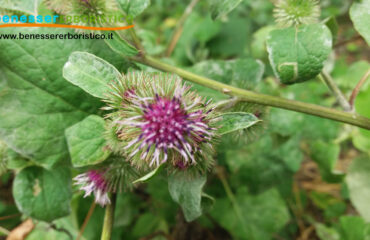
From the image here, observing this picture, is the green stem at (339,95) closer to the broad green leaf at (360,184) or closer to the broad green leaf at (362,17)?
the broad green leaf at (362,17)

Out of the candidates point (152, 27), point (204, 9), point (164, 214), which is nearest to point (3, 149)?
point (164, 214)

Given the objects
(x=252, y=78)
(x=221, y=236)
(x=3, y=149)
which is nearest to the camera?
(x=3, y=149)

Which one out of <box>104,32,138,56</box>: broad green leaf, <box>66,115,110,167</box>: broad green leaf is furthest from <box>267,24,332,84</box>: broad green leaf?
<box>66,115,110,167</box>: broad green leaf

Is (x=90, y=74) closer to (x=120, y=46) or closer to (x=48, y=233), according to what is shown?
(x=120, y=46)

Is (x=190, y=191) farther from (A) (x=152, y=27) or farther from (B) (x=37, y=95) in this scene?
(A) (x=152, y=27)

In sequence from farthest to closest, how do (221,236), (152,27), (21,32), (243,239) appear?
(152,27) < (221,236) < (243,239) < (21,32)
